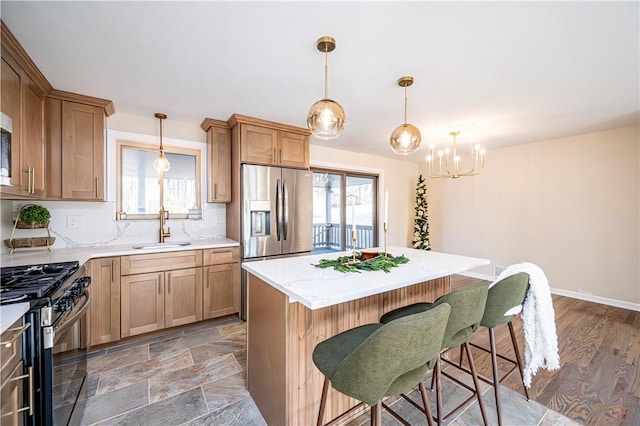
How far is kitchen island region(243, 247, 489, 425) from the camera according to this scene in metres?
1.42

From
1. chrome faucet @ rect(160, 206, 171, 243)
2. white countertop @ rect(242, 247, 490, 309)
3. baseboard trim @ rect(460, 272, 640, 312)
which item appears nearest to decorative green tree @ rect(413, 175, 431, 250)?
baseboard trim @ rect(460, 272, 640, 312)

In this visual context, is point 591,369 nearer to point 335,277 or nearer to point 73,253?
point 335,277

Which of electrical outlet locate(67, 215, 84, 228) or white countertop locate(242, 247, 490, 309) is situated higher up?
electrical outlet locate(67, 215, 84, 228)

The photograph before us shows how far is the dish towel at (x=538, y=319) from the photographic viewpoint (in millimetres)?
1747

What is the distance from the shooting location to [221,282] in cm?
317

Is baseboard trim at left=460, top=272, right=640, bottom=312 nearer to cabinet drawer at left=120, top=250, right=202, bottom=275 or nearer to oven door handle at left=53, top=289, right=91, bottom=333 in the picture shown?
cabinet drawer at left=120, top=250, right=202, bottom=275

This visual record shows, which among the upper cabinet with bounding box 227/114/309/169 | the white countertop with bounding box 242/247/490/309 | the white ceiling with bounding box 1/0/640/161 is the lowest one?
the white countertop with bounding box 242/247/490/309

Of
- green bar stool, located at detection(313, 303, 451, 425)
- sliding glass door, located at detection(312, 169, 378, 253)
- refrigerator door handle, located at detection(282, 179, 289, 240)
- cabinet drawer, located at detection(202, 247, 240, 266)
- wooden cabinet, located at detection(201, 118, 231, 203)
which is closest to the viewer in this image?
green bar stool, located at detection(313, 303, 451, 425)

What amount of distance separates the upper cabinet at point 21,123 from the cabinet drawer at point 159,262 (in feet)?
2.96

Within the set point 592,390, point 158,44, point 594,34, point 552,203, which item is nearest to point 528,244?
point 552,203

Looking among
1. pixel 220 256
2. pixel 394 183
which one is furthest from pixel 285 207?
pixel 394 183

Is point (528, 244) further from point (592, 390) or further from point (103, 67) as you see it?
point (103, 67)

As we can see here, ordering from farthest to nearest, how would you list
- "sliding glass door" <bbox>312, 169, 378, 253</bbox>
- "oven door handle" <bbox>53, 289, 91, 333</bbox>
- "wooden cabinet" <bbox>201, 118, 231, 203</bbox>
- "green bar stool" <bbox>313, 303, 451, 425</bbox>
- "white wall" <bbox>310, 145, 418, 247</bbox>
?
"white wall" <bbox>310, 145, 418, 247</bbox>, "sliding glass door" <bbox>312, 169, 378, 253</bbox>, "wooden cabinet" <bbox>201, 118, 231, 203</bbox>, "oven door handle" <bbox>53, 289, 91, 333</bbox>, "green bar stool" <bbox>313, 303, 451, 425</bbox>

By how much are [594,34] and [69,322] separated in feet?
12.0
